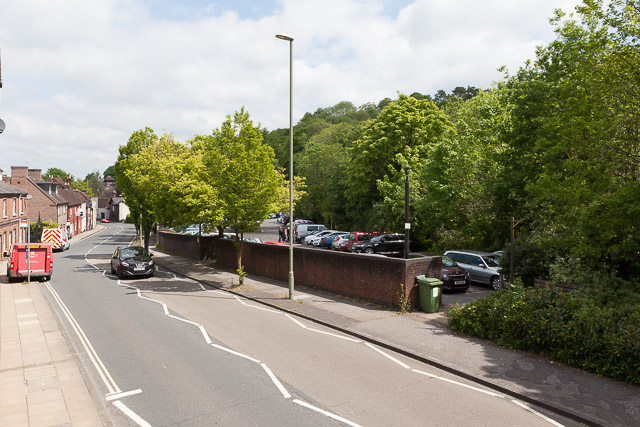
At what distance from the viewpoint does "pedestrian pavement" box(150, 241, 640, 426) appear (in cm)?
725

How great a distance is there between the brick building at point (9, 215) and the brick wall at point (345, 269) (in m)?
21.7

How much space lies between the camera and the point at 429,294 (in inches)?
543

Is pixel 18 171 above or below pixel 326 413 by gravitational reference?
above

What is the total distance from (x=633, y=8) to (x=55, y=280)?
26.4 metres

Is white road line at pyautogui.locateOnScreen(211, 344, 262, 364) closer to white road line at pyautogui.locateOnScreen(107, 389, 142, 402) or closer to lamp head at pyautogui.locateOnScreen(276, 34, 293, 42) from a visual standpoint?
white road line at pyautogui.locateOnScreen(107, 389, 142, 402)

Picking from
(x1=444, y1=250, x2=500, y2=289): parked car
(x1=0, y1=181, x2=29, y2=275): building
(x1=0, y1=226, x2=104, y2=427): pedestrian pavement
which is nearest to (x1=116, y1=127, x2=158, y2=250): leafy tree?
(x1=0, y1=181, x2=29, y2=275): building

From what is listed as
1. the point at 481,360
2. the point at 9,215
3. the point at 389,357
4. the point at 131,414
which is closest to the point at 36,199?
the point at 9,215

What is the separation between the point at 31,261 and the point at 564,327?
2371 centimetres

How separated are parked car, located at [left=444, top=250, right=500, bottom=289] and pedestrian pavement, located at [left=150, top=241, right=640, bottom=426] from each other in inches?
188

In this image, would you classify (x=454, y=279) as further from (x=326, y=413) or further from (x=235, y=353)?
(x=326, y=413)

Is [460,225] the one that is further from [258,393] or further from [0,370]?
[0,370]

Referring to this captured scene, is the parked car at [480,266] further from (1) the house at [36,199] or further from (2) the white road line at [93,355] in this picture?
(1) the house at [36,199]

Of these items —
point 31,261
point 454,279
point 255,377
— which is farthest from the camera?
point 31,261

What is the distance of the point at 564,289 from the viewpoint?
11281mm
